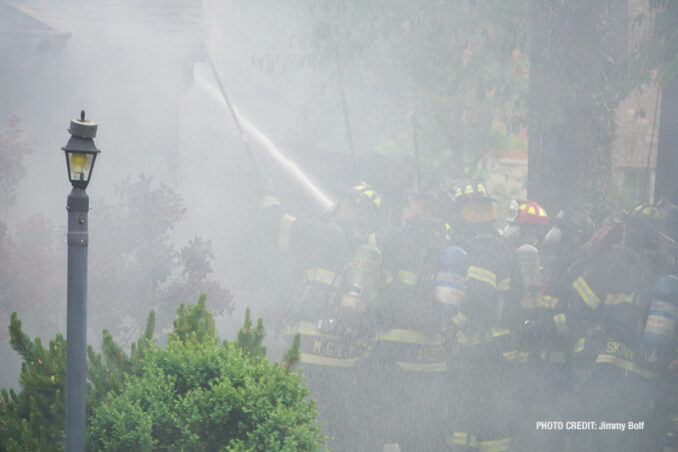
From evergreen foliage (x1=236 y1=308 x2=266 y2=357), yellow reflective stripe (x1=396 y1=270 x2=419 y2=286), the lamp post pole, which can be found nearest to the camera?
the lamp post pole

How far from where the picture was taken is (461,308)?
516cm

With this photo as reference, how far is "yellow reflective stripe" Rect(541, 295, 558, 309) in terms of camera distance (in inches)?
217

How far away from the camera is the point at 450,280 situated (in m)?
4.85

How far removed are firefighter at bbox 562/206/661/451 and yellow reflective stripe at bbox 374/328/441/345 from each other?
1.23 m

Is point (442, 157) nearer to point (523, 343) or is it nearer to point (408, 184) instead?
point (408, 184)

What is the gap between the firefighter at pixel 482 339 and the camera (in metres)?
5.14

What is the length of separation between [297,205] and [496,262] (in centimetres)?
566

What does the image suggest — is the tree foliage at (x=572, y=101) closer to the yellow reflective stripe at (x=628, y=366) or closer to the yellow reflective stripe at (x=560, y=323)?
the yellow reflective stripe at (x=560, y=323)

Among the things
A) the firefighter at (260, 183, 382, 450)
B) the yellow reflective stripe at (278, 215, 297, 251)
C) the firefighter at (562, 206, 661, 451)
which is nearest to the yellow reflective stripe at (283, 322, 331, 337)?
the firefighter at (260, 183, 382, 450)

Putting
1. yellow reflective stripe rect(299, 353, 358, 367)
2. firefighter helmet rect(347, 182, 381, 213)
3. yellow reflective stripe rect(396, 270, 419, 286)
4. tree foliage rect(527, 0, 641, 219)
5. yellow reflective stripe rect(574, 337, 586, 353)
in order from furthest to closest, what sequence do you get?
tree foliage rect(527, 0, 641, 219)
firefighter helmet rect(347, 182, 381, 213)
yellow reflective stripe rect(574, 337, 586, 353)
yellow reflective stripe rect(396, 270, 419, 286)
yellow reflective stripe rect(299, 353, 358, 367)

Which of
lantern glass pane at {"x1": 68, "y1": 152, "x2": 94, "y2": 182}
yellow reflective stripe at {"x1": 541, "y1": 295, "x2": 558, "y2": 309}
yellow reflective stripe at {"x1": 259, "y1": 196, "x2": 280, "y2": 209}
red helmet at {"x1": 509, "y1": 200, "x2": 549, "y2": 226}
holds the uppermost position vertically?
red helmet at {"x1": 509, "y1": 200, "x2": 549, "y2": 226}

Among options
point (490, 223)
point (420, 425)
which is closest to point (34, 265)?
point (420, 425)

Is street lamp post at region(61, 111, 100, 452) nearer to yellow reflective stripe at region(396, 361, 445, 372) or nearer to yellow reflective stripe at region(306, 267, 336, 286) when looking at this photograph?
yellow reflective stripe at region(306, 267, 336, 286)

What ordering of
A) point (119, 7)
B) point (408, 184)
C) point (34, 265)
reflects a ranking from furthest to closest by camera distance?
point (408, 184), point (119, 7), point (34, 265)
